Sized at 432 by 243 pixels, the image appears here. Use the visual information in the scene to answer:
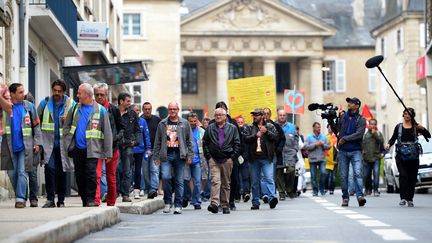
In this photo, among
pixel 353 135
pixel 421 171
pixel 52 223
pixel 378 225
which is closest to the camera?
pixel 52 223

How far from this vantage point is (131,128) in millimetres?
23266

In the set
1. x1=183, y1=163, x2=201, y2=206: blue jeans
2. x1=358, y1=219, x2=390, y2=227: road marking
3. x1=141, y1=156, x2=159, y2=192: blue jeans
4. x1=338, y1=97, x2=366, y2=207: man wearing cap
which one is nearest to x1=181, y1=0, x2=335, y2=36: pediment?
x1=141, y1=156, x2=159, y2=192: blue jeans

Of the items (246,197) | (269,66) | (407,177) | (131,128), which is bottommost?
(246,197)

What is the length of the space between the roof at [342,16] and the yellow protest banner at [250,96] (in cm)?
6474

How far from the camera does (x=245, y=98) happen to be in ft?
107

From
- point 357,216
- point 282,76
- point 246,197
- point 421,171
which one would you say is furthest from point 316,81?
point 357,216

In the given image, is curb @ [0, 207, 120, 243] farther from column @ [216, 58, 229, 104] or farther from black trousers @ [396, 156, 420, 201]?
column @ [216, 58, 229, 104]

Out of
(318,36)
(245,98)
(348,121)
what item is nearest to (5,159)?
(348,121)

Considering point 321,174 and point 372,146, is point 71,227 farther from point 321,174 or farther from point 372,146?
point 321,174

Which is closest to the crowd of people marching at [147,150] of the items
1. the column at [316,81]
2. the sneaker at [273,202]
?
the sneaker at [273,202]

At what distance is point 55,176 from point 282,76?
3304 inches

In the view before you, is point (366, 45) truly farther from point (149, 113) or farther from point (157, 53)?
point (149, 113)

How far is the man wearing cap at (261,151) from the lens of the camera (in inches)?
864

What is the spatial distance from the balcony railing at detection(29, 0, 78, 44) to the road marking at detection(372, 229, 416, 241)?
1424 centimetres
